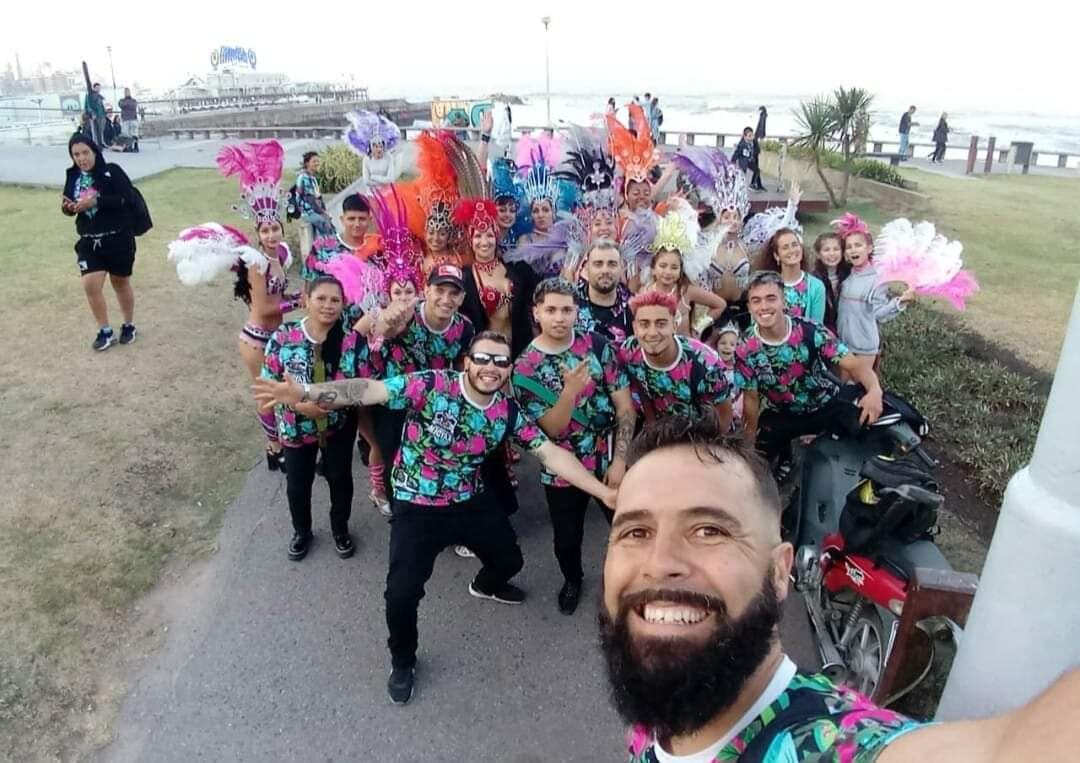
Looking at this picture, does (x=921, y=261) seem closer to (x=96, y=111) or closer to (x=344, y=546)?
(x=344, y=546)

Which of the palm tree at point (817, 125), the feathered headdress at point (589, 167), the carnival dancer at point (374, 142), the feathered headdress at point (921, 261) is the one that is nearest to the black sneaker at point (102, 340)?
the carnival dancer at point (374, 142)

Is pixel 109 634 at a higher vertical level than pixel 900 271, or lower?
lower

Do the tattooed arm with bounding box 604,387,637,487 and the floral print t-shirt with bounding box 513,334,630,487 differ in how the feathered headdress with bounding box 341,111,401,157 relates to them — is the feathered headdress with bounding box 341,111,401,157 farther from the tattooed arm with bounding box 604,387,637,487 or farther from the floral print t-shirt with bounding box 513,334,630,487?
the tattooed arm with bounding box 604,387,637,487

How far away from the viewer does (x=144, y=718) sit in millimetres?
3098

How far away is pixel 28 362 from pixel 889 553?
7629 mm

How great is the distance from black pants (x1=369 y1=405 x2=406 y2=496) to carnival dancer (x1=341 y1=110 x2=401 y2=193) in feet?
16.6

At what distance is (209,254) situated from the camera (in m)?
4.65

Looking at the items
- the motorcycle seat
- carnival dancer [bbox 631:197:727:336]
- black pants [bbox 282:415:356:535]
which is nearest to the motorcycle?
the motorcycle seat

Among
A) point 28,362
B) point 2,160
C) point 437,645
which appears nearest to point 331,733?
point 437,645

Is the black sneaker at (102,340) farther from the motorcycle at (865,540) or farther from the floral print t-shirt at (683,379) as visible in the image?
the motorcycle at (865,540)

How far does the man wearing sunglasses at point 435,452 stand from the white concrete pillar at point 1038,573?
1.70 metres

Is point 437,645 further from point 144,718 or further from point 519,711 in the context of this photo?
point 144,718

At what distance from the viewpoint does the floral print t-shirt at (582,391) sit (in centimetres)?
352

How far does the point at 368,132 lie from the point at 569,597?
6565 mm
